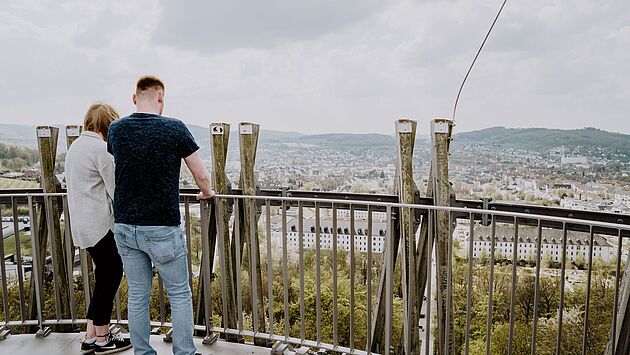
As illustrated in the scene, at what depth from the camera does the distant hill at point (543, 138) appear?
3272 millimetres

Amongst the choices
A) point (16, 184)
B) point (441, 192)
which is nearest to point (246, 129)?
point (441, 192)

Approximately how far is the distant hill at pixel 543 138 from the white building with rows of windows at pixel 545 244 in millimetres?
750

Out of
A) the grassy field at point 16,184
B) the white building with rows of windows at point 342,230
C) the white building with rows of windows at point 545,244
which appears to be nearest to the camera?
the white building with rows of windows at point 545,244

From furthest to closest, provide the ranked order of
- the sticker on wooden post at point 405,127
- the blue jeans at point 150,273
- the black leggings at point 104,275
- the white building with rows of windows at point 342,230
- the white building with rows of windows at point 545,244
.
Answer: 1. the white building with rows of windows at point 342,230
2. the sticker on wooden post at point 405,127
3. the white building with rows of windows at point 545,244
4. the black leggings at point 104,275
5. the blue jeans at point 150,273

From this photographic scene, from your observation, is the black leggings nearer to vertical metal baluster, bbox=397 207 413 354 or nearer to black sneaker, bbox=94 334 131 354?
black sneaker, bbox=94 334 131 354

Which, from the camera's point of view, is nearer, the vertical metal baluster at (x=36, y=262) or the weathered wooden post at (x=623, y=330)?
the weathered wooden post at (x=623, y=330)

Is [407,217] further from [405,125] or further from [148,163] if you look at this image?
[148,163]

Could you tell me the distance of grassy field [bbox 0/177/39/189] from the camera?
3856 mm

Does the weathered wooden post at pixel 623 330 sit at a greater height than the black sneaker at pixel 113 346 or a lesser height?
greater

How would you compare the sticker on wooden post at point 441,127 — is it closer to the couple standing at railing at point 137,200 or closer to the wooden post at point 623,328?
the wooden post at point 623,328

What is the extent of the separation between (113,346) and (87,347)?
0.55 ft

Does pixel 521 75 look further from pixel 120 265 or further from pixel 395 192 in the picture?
pixel 120 265

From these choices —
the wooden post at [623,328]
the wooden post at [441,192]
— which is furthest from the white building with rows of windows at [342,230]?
the wooden post at [623,328]

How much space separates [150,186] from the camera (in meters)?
2.02
